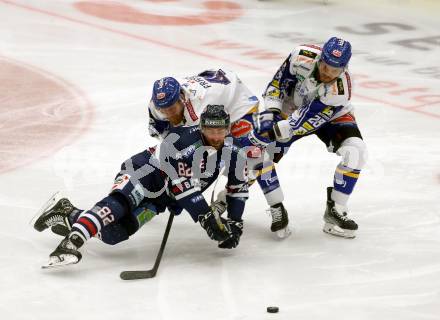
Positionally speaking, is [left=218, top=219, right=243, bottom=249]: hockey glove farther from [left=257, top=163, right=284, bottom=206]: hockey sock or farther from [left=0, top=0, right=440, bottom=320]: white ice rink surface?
[left=257, top=163, right=284, bottom=206]: hockey sock

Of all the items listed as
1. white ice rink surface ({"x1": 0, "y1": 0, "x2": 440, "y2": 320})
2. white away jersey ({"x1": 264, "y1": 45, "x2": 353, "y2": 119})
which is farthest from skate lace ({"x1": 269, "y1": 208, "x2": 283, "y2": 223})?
white away jersey ({"x1": 264, "y1": 45, "x2": 353, "y2": 119})

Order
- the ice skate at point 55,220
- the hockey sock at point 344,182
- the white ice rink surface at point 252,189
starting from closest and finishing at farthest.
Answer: the white ice rink surface at point 252,189
the ice skate at point 55,220
the hockey sock at point 344,182

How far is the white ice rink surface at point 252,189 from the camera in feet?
15.7

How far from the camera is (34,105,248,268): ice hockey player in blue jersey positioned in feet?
16.5

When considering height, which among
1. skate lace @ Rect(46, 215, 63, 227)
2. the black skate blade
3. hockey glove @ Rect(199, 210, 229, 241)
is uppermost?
hockey glove @ Rect(199, 210, 229, 241)

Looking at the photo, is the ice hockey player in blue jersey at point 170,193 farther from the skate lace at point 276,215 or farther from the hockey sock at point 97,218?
the skate lace at point 276,215

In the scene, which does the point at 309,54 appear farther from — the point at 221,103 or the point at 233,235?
the point at 233,235

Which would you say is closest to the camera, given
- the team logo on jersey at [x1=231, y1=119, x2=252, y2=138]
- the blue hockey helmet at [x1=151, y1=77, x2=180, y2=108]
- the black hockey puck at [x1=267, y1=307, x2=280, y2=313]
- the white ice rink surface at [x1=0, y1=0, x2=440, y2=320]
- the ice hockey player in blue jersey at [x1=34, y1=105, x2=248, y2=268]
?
the black hockey puck at [x1=267, y1=307, x2=280, y2=313]

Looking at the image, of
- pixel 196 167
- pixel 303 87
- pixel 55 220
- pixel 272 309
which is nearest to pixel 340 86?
pixel 303 87

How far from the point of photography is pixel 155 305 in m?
4.67

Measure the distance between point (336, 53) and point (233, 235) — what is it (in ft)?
3.60

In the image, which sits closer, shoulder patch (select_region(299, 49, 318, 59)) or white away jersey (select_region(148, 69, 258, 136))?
white away jersey (select_region(148, 69, 258, 136))

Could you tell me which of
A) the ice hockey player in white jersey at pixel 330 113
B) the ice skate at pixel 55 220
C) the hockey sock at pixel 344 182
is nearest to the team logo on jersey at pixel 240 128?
the ice hockey player in white jersey at pixel 330 113

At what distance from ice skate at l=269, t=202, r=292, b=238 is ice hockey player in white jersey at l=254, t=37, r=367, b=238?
0.88 ft
